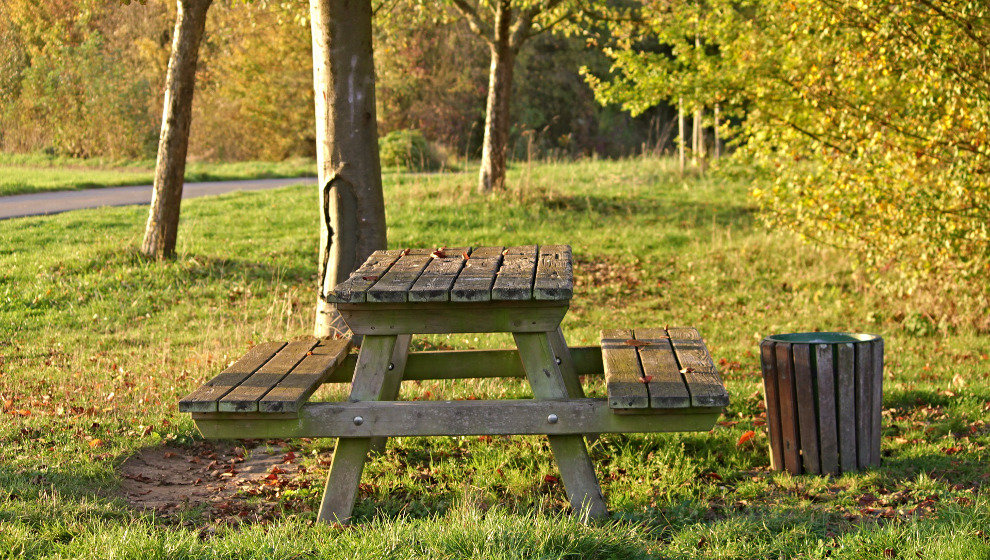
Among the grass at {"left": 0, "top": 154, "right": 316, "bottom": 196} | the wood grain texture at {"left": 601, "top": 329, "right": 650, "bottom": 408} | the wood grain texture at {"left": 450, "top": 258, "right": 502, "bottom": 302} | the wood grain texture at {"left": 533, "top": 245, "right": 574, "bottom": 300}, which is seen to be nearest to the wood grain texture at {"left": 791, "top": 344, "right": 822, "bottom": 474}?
the wood grain texture at {"left": 601, "top": 329, "right": 650, "bottom": 408}

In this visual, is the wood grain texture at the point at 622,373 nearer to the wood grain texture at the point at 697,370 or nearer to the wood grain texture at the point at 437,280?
the wood grain texture at the point at 697,370

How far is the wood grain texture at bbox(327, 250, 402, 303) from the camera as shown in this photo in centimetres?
358

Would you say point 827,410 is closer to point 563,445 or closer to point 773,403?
point 773,403

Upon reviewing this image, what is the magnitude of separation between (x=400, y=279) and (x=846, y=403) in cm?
231

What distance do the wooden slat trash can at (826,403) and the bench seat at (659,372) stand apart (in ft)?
1.65

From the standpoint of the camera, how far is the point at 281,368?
416cm

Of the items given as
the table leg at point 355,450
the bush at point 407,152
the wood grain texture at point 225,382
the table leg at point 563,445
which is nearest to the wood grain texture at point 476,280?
the table leg at point 563,445

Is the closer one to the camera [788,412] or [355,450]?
[355,450]

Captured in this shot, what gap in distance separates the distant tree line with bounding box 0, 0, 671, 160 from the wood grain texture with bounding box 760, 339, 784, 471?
902 cm

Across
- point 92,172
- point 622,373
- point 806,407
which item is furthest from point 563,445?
point 92,172

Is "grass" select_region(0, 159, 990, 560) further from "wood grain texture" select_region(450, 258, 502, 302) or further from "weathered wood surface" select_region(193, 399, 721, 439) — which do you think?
"wood grain texture" select_region(450, 258, 502, 302)

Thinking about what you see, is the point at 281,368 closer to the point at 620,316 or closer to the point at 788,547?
the point at 788,547

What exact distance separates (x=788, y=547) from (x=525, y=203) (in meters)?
11.9

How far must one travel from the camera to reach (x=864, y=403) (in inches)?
175
